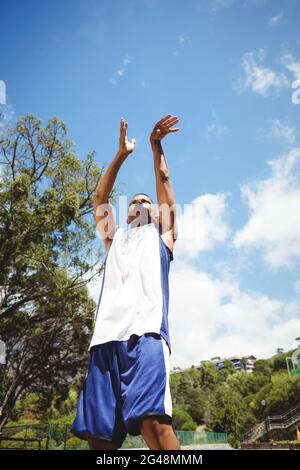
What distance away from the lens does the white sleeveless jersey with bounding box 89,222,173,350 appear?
1497mm

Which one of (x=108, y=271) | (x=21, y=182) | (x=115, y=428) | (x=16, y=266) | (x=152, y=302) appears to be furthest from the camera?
(x=16, y=266)

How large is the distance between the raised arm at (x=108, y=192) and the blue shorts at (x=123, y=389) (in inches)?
28.6

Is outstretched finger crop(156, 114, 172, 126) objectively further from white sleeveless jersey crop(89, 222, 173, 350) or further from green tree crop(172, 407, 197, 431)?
green tree crop(172, 407, 197, 431)

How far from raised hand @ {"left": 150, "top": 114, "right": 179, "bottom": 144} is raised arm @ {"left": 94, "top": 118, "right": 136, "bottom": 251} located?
0.16m

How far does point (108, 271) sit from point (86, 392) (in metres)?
0.58

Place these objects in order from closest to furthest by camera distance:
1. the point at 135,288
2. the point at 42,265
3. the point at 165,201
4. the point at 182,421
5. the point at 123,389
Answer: the point at 123,389 → the point at 135,288 → the point at 165,201 → the point at 42,265 → the point at 182,421

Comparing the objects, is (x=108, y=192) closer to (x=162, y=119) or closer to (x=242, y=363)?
(x=162, y=119)

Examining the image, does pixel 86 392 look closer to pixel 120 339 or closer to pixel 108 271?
pixel 120 339

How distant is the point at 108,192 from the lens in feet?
6.49

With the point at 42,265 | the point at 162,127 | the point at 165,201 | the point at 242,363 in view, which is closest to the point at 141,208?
the point at 165,201

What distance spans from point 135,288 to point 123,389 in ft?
1.52

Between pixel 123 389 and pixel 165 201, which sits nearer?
pixel 123 389
